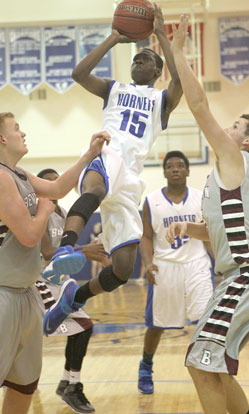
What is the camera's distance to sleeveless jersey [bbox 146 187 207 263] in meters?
6.05

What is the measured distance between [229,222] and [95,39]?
1330 cm

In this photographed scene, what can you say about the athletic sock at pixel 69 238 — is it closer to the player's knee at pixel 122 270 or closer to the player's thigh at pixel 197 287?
the player's knee at pixel 122 270

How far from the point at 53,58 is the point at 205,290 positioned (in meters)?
11.4

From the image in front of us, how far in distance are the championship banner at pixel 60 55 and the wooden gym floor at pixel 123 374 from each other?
830cm

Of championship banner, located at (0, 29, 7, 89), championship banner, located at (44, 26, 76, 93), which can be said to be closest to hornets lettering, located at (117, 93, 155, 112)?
championship banner, located at (44, 26, 76, 93)

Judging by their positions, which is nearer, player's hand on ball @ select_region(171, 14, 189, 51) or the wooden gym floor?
player's hand on ball @ select_region(171, 14, 189, 51)

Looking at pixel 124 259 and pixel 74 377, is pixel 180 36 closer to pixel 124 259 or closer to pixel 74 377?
pixel 124 259

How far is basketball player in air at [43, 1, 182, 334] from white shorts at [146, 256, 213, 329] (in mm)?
1414

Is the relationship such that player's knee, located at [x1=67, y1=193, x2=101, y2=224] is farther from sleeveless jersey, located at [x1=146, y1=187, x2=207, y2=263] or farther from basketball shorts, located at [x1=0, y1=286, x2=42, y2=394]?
sleeveless jersey, located at [x1=146, y1=187, x2=207, y2=263]

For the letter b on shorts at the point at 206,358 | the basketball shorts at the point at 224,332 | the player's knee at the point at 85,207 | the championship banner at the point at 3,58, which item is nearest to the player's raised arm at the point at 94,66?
the player's knee at the point at 85,207

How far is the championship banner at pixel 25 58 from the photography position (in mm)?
15945

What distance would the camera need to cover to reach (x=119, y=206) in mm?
4582

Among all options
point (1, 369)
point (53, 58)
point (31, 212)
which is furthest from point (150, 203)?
point (53, 58)

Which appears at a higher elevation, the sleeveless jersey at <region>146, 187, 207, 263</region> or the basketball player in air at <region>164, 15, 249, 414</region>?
the basketball player in air at <region>164, 15, 249, 414</region>
